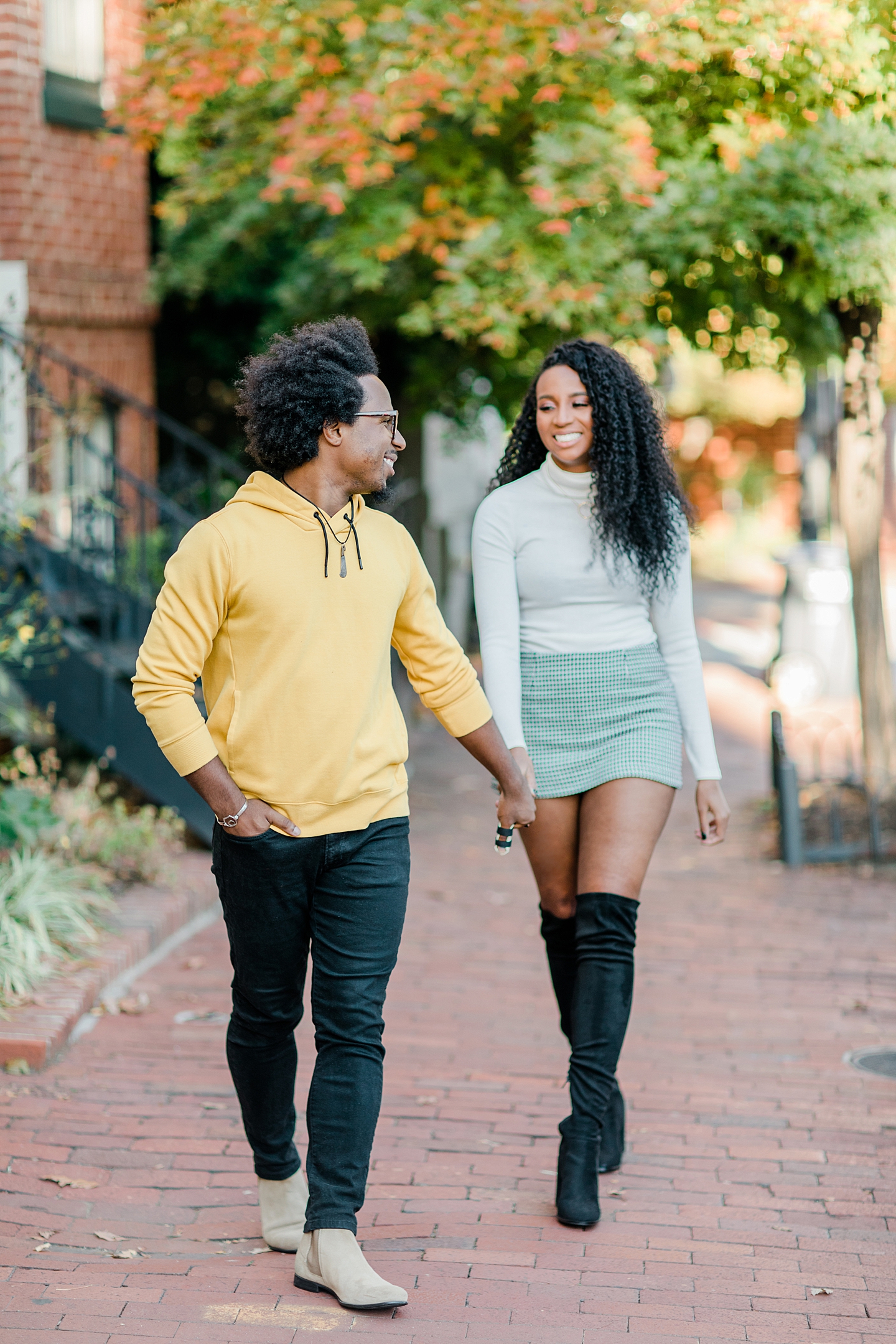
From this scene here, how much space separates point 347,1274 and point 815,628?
30.1ft

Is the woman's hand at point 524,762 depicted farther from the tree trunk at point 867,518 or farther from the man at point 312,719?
the tree trunk at point 867,518

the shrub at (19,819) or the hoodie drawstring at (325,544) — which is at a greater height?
the hoodie drawstring at (325,544)

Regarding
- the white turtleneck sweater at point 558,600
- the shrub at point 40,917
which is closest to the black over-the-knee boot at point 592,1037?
the white turtleneck sweater at point 558,600

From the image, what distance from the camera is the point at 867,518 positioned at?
7547 millimetres

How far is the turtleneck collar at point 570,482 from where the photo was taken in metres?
3.61

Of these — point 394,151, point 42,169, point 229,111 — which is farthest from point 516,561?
point 42,169

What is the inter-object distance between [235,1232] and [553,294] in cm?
417

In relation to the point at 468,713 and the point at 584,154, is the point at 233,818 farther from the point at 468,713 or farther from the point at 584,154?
the point at 584,154

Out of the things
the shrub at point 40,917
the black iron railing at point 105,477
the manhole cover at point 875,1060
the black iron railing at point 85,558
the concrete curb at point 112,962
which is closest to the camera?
the concrete curb at point 112,962

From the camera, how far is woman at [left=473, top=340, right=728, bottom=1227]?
3477mm

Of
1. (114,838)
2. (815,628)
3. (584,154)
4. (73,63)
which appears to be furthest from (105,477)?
(815,628)

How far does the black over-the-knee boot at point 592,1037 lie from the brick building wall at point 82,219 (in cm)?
520

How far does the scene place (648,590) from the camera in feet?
11.8

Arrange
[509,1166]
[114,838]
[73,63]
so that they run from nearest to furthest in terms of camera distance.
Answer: [509,1166], [114,838], [73,63]
